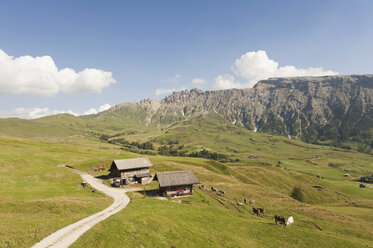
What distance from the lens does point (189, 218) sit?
133 ft

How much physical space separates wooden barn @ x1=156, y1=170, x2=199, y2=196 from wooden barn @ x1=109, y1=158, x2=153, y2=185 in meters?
16.8

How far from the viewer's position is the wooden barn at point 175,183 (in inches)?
2598

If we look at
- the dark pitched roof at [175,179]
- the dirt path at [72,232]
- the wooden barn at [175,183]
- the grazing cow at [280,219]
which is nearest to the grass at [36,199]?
the dirt path at [72,232]

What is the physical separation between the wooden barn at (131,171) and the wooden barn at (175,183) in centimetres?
1684

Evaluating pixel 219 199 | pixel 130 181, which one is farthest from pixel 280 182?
pixel 130 181

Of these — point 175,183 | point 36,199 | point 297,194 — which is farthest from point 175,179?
point 297,194

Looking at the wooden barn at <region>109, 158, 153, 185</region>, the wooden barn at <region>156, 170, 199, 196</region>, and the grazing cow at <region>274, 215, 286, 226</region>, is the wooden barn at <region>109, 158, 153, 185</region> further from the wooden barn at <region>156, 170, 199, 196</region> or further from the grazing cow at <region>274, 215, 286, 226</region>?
the grazing cow at <region>274, 215, 286, 226</region>

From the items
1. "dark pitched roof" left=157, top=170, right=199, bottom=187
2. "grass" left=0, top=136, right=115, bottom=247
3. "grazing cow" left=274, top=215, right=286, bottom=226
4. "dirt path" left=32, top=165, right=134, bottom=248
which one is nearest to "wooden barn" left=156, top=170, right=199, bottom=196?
"dark pitched roof" left=157, top=170, right=199, bottom=187

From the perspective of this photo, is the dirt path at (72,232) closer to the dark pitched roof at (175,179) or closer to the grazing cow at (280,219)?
the dark pitched roof at (175,179)

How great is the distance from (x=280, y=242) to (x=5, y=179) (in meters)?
82.4

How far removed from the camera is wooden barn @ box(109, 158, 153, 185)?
81.4 m

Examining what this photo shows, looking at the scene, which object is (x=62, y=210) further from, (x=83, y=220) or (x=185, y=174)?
(x=185, y=174)

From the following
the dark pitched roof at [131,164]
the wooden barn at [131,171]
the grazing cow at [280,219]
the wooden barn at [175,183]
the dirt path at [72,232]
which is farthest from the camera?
the dark pitched roof at [131,164]

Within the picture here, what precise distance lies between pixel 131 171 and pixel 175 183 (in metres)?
27.0
